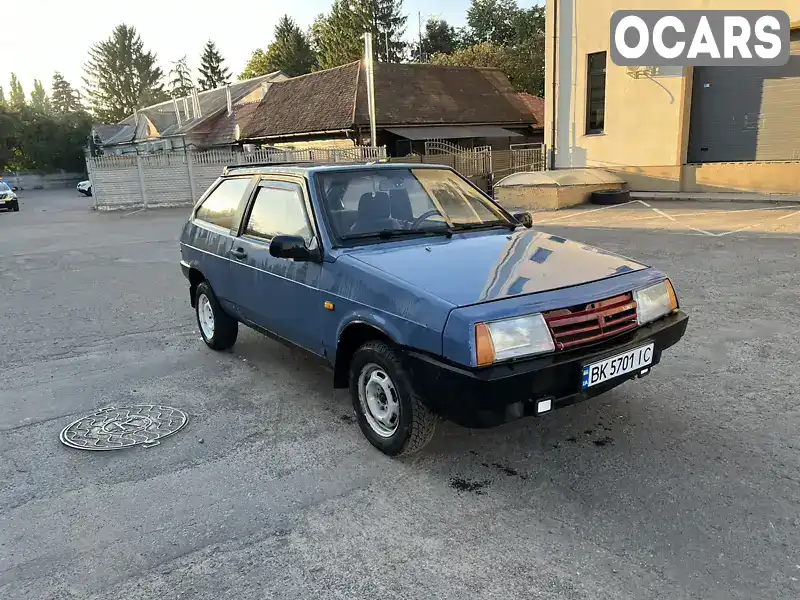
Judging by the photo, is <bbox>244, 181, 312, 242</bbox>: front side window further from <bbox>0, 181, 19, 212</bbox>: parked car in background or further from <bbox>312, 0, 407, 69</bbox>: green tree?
<bbox>312, 0, 407, 69</bbox>: green tree

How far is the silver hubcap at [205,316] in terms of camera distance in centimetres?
582

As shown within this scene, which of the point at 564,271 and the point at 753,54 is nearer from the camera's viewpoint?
the point at 564,271

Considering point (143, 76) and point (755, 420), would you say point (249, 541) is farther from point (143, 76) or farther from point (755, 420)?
point (143, 76)

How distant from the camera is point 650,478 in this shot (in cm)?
331

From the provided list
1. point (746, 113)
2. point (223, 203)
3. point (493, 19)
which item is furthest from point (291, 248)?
point (493, 19)

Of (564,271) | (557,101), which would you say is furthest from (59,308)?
(557,101)

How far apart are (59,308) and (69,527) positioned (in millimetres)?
5611

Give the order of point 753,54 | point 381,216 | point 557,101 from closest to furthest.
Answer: point 381,216, point 753,54, point 557,101

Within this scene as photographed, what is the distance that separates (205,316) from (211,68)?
8791 cm

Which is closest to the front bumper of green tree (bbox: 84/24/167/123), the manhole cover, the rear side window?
the manhole cover

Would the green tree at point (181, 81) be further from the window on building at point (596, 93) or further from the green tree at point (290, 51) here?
the window on building at point (596, 93)

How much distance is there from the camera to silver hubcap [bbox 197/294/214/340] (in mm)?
5824

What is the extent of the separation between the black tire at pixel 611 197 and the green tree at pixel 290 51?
58.8m

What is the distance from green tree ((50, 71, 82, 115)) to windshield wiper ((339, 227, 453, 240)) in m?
134
